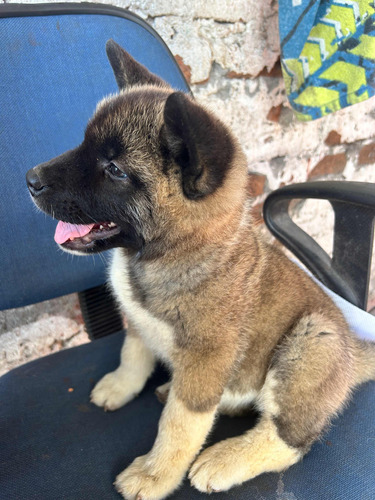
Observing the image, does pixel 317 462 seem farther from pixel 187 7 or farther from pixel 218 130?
pixel 187 7

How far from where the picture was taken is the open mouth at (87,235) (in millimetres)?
987

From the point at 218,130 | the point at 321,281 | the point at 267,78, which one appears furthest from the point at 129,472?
the point at 267,78

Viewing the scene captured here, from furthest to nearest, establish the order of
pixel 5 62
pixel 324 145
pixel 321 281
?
pixel 324 145 → pixel 321 281 → pixel 5 62

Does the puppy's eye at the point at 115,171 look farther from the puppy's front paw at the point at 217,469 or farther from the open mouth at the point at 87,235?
the puppy's front paw at the point at 217,469

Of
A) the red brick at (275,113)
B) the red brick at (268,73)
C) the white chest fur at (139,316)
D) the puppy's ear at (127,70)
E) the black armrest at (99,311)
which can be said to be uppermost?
the puppy's ear at (127,70)

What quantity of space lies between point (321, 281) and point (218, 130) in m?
0.93

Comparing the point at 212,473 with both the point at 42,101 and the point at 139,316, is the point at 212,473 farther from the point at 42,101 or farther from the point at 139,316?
the point at 42,101

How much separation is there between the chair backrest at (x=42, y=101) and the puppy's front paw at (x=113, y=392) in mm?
332

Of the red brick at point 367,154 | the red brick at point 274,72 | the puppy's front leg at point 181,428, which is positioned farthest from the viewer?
the red brick at point 367,154

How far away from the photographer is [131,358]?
126cm

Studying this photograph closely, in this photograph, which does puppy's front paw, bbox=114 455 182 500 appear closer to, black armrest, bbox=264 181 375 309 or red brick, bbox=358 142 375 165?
black armrest, bbox=264 181 375 309

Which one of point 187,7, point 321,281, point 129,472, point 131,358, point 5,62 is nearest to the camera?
point 129,472

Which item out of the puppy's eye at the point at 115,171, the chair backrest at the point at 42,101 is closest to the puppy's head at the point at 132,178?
the puppy's eye at the point at 115,171

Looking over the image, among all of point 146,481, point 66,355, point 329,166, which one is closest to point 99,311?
point 66,355
